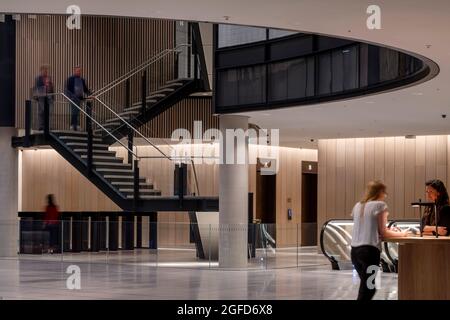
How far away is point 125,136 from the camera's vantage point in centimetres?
3178

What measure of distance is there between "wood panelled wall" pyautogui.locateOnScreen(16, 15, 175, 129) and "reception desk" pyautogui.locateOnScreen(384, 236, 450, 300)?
65.1ft

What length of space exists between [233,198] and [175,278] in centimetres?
508

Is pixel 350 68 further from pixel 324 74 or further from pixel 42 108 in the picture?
pixel 42 108

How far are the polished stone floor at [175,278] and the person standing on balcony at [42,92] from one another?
4426 mm

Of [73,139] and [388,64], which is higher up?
[388,64]

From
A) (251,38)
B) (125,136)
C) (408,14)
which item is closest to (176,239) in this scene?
(125,136)

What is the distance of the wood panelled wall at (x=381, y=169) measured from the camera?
107ft

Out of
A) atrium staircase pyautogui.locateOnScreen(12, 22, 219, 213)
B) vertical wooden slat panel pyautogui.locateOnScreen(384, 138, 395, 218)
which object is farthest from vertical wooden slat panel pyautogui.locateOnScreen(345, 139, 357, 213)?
atrium staircase pyautogui.locateOnScreen(12, 22, 219, 213)

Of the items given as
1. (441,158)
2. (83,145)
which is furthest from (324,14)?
(441,158)

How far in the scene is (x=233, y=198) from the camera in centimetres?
2778

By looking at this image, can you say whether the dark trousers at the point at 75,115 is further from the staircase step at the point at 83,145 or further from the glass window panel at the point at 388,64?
the glass window panel at the point at 388,64
